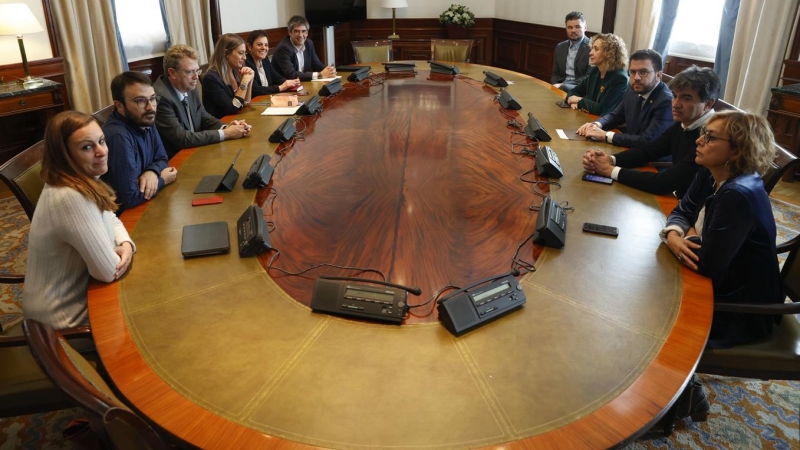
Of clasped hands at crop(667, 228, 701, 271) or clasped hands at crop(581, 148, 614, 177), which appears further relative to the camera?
clasped hands at crop(581, 148, 614, 177)

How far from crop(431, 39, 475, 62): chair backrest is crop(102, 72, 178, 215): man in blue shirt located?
3983 mm

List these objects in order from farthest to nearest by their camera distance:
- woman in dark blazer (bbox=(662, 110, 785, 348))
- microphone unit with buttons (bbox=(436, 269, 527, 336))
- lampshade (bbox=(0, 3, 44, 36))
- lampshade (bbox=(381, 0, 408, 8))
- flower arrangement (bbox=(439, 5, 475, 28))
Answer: flower arrangement (bbox=(439, 5, 475, 28))
lampshade (bbox=(381, 0, 408, 8))
lampshade (bbox=(0, 3, 44, 36))
woman in dark blazer (bbox=(662, 110, 785, 348))
microphone unit with buttons (bbox=(436, 269, 527, 336))

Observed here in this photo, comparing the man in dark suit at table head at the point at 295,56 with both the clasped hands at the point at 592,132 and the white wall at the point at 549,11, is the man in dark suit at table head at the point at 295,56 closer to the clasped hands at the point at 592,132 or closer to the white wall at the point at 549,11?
the clasped hands at the point at 592,132

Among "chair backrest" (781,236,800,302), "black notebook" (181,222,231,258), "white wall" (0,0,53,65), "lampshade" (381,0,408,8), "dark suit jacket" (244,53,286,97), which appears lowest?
"chair backrest" (781,236,800,302)

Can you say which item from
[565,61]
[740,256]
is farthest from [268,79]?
[740,256]

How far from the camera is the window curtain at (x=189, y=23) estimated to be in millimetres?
5152

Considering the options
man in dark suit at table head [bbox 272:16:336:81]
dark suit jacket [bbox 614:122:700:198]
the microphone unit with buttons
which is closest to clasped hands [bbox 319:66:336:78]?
man in dark suit at table head [bbox 272:16:336:81]

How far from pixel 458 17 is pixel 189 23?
3485mm

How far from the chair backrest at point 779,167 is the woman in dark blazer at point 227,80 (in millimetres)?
2915

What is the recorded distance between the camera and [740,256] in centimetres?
174

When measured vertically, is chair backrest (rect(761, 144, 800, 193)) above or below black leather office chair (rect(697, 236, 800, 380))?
above

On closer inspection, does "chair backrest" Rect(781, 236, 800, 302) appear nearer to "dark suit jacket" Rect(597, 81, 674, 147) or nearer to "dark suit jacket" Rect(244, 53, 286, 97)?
"dark suit jacket" Rect(597, 81, 674, 147)

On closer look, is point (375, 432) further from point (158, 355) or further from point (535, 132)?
point (535, 132)

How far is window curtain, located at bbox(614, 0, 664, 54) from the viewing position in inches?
206
